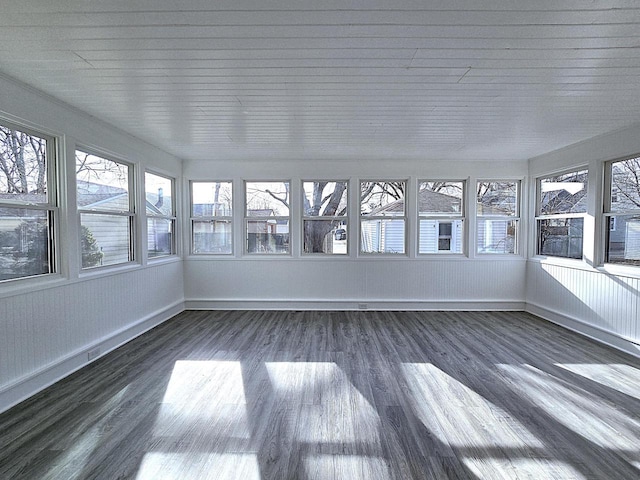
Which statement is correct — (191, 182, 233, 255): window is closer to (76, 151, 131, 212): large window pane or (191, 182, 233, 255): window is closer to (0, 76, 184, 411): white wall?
(0, 76, 184, 411): white wall

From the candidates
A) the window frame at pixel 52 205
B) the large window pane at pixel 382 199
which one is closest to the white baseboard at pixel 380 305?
the large window pane at pixel 382 199

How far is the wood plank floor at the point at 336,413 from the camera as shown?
72.8 inches

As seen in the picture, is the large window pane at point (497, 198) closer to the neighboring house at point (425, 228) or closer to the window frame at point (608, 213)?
the neighboring house at point (425, 228)

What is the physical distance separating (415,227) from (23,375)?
16.7 feet

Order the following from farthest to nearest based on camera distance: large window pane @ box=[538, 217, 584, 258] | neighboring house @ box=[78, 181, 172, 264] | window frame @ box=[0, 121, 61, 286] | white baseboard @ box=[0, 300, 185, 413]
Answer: large window pane @ box=[538, 217, 584, 258] < neighboring house @ box=[78, 181, 172, 264] < window frame @ box=[0, 121, 61, 286] < white baseboard @ box=[0, 300, 185, 413]

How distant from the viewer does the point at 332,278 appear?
5352 mm

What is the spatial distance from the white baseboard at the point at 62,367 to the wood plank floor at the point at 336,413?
96mm

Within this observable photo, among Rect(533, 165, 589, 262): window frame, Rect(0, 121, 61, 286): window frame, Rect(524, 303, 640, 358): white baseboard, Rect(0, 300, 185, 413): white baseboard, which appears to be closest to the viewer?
Rect(0, 300, 185, 413): white baseboard

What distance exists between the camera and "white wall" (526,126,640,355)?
11.8 feet

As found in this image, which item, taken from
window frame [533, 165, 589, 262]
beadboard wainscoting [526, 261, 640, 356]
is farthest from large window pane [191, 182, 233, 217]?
beadboard wainscoting [526, 261, 640, 356]

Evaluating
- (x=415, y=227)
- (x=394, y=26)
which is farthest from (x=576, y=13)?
(x=415, y=227)

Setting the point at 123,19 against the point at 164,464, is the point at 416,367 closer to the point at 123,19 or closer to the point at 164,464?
the point at 164,464

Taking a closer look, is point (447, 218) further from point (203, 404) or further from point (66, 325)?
point (66, 325)

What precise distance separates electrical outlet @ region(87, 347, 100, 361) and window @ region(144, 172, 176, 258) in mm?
1499
